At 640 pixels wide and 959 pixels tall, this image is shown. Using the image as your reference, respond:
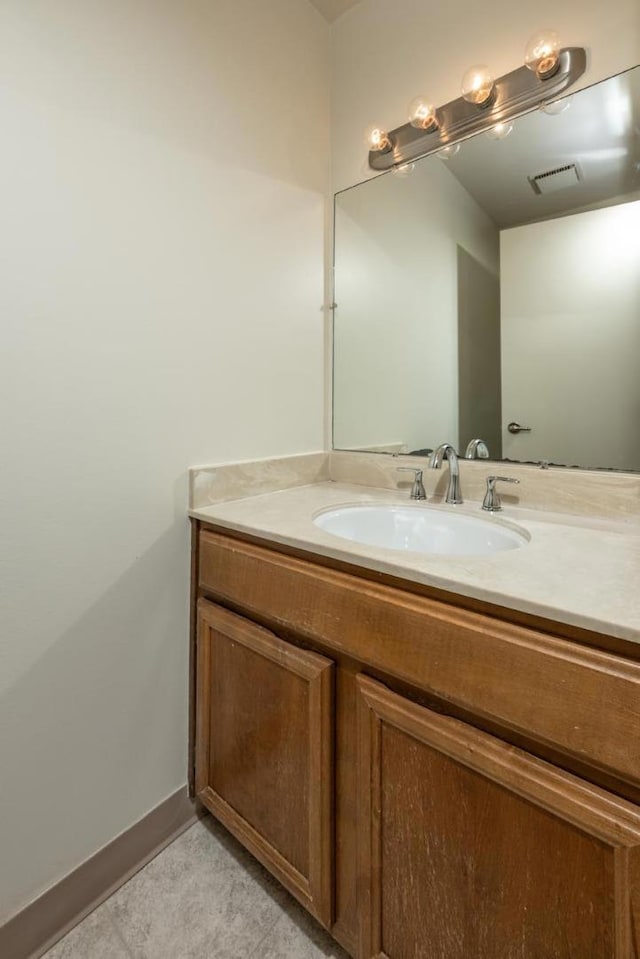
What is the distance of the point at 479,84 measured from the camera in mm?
1120

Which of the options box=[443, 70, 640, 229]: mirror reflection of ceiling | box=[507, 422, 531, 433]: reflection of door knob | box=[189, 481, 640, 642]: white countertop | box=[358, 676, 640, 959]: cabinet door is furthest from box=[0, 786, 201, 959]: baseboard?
box=[443, 70, 640, 229]: mirror reflection of ceiling

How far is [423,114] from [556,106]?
0.35 m

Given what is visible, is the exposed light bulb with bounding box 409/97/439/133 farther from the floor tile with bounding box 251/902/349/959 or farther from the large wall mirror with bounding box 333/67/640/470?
the floor tile with bounding box 251/902/349/959

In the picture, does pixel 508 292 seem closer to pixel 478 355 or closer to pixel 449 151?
pixel 478 355

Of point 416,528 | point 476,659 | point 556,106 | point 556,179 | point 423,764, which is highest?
point 556,106

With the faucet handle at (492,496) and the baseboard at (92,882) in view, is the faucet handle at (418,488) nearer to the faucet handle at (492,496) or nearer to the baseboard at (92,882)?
the faucet handle at (492,496)

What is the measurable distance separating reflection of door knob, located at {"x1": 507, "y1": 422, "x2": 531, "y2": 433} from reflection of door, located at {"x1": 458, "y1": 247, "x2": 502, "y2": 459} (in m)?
0.03

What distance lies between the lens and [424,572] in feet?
2.26

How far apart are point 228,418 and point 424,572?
752 millimetres

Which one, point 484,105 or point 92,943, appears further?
point 484,105

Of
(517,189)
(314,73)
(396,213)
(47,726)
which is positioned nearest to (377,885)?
(47,726)

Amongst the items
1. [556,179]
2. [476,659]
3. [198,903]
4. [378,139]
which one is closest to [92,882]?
[198,903]

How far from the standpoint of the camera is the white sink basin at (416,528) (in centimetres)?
106

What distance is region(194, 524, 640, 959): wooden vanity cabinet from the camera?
54 cm
